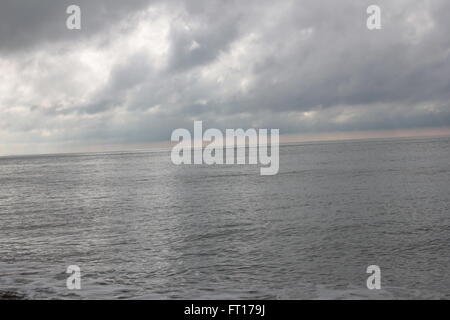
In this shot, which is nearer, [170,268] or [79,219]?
[170,268]

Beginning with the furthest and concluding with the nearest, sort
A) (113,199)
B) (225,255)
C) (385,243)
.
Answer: (113,199) < (385,243) < (225,255)

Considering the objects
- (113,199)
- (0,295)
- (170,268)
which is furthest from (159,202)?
(0,295)

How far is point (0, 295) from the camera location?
15547 mm

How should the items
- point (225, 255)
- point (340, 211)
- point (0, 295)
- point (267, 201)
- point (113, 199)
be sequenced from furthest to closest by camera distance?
point (113, 199) < point (267, 201) < point (340, 211) < point (225, 255) < point (0, 295)

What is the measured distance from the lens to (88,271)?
1956 cm

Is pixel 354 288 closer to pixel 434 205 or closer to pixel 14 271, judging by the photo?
pixel 14 271

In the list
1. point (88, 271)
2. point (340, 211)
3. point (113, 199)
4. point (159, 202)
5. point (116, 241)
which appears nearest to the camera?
point (88, 271)

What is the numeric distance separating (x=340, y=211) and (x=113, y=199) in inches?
1168

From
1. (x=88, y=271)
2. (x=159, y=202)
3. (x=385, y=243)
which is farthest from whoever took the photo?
(x=159, y=202)

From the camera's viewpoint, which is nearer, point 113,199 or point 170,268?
point 170,268

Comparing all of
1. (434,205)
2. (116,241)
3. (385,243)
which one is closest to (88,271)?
(116,241)

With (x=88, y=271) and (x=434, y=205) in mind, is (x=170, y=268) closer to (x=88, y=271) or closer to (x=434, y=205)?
(x=88, y=271)

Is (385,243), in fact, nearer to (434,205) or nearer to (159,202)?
(434,205)

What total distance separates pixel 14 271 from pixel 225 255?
1088 cm
